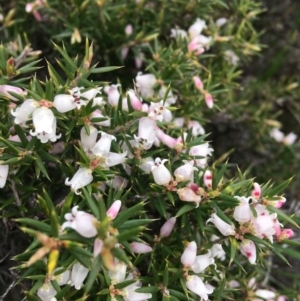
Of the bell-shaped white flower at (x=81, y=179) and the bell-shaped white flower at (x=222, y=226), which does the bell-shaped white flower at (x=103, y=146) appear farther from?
the bell-shaped white flower at (x=222, y=226)

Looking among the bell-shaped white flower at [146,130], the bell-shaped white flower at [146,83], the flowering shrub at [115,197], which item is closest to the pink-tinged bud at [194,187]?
the flowering shrub at [115,197]

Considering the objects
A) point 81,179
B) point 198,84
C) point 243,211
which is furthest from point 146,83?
point 243,211

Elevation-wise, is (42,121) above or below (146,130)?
above

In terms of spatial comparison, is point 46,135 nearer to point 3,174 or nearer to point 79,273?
point 3,174

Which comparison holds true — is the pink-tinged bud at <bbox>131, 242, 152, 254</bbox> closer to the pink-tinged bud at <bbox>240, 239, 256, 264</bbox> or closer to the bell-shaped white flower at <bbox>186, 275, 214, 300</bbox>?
the bell-shaped white flower at <bbox>186, 275, 214, 300</bbox>

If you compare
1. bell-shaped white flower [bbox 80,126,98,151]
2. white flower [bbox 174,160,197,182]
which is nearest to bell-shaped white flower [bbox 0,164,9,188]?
bell-shaped white flower [bbox 80,126,98,151]

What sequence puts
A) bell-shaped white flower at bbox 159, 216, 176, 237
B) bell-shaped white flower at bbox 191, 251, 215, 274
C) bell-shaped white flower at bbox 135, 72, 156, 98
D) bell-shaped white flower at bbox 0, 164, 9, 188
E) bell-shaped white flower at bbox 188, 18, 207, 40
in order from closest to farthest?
1. bell-shaped white flower at bbox 0, 164, 9, 188
2. bell-shaped white flower at bbox 191, 251, 215, 274
3. bell-shaped white flower at bbox 159, 216, 176, 237
4. bell-shaped white flower at bbox 135, 72, 156, 98
5. bell-shaped white flower at bbox 188, 18, 207, 40
